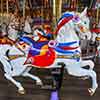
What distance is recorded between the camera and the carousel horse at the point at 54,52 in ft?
14.0

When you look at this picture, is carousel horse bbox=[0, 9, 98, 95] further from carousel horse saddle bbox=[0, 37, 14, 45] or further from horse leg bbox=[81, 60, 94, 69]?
carousel horse saddle bbox=[0, 37, 14, 45]

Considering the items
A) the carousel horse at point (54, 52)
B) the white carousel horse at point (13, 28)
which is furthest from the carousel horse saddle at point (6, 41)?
the white carousel horse at point (13, 28)

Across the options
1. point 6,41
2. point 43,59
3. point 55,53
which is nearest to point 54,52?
point 55,53

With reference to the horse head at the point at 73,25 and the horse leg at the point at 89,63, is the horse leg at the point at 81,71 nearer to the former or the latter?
the horse leg at the point at 89,63

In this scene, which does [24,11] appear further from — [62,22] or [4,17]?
[62,22]

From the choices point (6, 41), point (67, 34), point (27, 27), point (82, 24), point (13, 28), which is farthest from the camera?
point (27, 27)

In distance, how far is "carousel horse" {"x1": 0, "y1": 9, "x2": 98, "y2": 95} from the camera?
167 inches

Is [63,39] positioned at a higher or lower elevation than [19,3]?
lower

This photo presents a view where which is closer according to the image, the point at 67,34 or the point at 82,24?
the point at 82,24

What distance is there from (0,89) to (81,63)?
4.63 ft

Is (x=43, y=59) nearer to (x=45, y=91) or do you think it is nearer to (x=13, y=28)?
(x=45, y=91)

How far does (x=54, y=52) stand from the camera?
14.1ft

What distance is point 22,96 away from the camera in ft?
15.9

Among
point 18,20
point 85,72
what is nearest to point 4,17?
point 18,20
